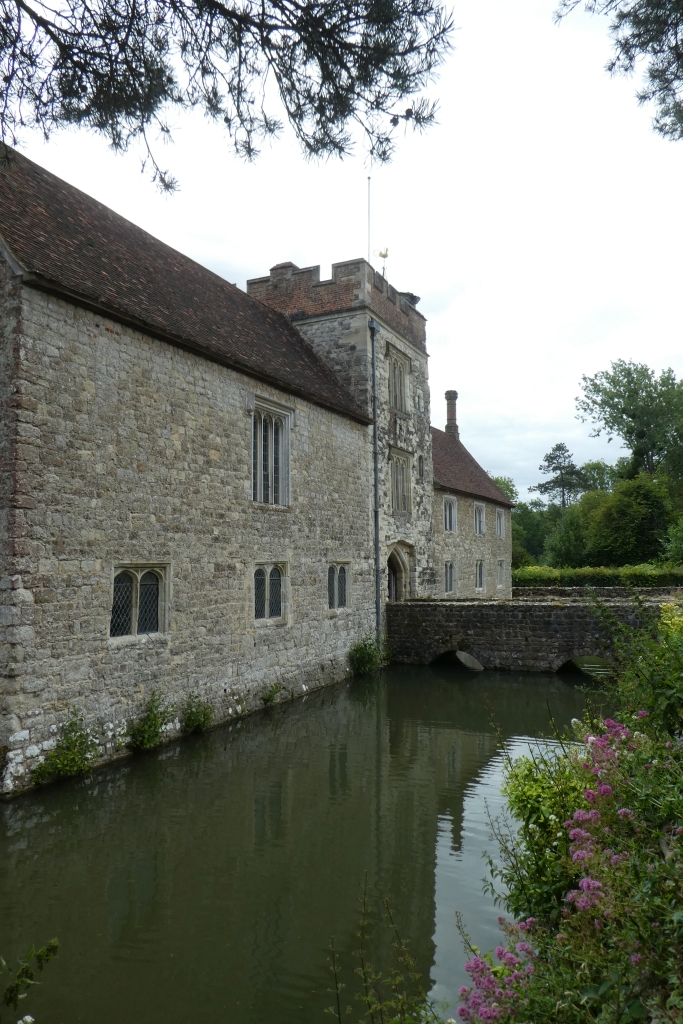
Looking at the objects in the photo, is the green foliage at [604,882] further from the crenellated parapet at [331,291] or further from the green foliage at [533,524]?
the green foliage at [533,524]

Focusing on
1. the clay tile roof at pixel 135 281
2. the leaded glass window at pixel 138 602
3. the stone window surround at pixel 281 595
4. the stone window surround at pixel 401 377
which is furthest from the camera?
the stone window surround at pixel 401 377

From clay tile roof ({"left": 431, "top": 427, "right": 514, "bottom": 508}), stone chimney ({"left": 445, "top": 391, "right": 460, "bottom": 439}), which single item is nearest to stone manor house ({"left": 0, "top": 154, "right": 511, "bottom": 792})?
clay tile roof ({"left": 431, "top": 427, "right": 514, "bottom": 508})

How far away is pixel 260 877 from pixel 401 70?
6144mm

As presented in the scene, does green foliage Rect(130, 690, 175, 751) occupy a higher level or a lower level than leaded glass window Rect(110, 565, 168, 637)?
lower

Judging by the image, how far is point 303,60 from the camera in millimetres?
4906

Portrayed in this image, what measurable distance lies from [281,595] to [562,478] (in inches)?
2543

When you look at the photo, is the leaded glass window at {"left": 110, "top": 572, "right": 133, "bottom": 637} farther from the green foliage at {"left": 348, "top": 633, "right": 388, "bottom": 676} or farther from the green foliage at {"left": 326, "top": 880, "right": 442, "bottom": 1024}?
the green foliage at {"left": 348, "top": 633, "right": 388, "bottom": 676}

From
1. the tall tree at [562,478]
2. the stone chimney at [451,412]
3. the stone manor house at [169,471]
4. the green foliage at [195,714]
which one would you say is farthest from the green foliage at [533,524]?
the green foliage at [195,714]

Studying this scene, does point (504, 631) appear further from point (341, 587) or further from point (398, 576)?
point (341, 587)

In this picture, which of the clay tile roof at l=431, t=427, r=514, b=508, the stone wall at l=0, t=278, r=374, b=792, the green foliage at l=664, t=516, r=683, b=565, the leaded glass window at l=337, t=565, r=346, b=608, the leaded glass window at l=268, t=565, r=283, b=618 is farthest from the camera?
the green foliage at l=664, t=516, r=683, b=565

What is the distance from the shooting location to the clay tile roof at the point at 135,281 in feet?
28.3

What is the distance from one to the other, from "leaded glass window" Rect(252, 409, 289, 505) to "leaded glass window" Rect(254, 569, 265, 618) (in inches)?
51.6

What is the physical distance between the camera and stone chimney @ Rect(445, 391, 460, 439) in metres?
30.8

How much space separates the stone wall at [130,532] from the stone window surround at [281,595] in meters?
0.10
